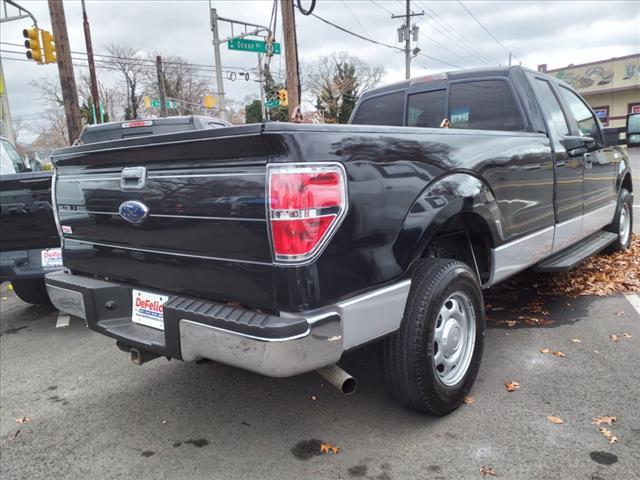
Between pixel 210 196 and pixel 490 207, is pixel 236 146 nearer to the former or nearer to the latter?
pixel 210 196

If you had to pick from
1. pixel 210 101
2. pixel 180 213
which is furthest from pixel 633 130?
pixel 210 101

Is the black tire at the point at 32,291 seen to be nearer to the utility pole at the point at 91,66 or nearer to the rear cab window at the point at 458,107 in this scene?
the rear cab window at the point at 458,107

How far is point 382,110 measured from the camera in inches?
195

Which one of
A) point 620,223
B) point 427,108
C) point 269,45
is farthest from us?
point 269,45

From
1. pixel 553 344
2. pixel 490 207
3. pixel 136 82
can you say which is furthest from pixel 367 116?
pixel 136 82

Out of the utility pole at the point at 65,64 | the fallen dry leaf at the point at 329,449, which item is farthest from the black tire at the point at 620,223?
the utility pole at the point at 65,64

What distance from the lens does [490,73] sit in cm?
416

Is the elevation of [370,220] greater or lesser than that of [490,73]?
lesser

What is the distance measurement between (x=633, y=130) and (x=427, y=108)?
7.53ft

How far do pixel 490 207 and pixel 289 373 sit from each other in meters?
1.73

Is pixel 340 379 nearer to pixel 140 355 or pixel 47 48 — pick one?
pixel 140 355

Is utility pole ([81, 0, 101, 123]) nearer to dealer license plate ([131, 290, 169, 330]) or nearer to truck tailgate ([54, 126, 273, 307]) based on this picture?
truck tailgate ([54, 126, 273, 307])

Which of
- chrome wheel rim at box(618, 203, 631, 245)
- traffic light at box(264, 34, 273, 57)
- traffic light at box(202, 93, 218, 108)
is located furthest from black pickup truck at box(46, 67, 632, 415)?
traffic light at box(202, 93, 218, 108)

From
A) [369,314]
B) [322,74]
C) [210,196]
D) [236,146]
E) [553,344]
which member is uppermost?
[322,74]
